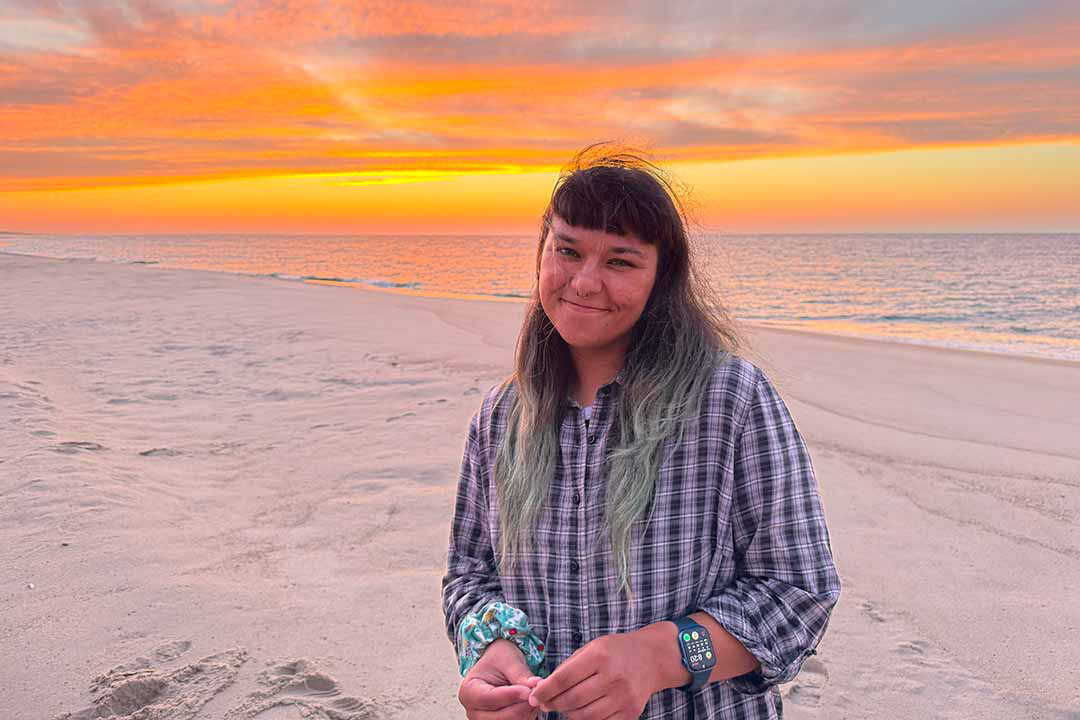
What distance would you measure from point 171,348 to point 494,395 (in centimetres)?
963

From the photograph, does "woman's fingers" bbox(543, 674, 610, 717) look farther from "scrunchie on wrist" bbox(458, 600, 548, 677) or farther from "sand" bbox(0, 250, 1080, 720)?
"sand" bbox(0, 250, 1080, 720)

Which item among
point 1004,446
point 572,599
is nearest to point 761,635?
point 572,599

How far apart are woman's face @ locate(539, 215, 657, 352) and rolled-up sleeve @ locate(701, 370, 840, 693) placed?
34 centimetres

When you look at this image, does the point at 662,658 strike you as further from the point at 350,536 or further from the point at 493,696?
the point at 350,536

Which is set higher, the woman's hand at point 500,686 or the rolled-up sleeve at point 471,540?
A: the rolled-up sleeve at point 471,540

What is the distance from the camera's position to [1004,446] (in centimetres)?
681

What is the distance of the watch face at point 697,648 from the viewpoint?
154 centimetres

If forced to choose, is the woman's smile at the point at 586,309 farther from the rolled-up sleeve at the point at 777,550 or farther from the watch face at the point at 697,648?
the watch face at the point at 697,648

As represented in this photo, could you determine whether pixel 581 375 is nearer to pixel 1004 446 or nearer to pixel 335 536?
pixel 335 536

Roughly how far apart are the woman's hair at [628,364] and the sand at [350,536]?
138cm

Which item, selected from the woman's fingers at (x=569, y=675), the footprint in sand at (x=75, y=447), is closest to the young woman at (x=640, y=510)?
the woman's fingers at (x=569, y=675)

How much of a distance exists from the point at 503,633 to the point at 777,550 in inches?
23.7

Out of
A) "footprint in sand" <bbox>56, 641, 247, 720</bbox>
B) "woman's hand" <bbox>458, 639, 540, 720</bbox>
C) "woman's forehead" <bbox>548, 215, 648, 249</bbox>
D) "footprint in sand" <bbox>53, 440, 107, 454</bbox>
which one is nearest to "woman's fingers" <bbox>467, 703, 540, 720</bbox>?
"woman's hand" <bbox>458, 639, 540, 720</bbox>

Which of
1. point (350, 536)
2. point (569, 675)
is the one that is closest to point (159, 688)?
point (350, 536)
